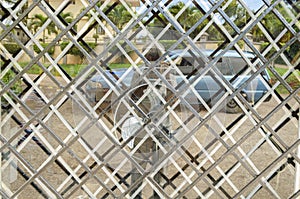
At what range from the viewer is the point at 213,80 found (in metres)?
2.13

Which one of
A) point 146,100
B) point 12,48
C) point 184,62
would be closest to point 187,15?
point 184,62

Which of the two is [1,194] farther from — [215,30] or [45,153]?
[215,30]

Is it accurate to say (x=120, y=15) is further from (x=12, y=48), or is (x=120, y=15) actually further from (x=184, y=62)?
(x=12, y=48)

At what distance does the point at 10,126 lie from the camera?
2.10m

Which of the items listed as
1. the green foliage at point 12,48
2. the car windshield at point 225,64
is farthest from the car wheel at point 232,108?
the green foliage at point 12,48

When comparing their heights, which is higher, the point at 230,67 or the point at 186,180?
the point at 230,67

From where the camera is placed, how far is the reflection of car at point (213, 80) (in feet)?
6.87

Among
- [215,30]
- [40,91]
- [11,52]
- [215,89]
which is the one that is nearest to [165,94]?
[215,89]

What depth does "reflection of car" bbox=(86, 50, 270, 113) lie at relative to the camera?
2.09m

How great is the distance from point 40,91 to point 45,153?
353 mm

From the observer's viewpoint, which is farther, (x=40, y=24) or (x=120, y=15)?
(x=120, y=15)

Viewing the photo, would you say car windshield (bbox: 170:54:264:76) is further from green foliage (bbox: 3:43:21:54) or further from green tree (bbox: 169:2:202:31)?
green foliage (bbox: 3:43:21:54)

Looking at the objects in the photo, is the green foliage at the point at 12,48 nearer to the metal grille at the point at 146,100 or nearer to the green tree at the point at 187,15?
the metal grille at the point at 146,100

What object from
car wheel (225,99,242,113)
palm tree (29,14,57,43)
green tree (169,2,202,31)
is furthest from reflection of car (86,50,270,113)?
palm tree (29,14,57,43)
